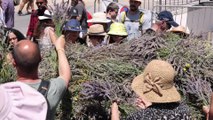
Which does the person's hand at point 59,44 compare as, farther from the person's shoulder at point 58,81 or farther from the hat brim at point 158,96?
the hat brim at point 158,96

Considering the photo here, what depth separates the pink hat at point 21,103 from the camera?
2234 millimetres

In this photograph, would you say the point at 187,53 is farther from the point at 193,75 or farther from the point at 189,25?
the point at 189,25

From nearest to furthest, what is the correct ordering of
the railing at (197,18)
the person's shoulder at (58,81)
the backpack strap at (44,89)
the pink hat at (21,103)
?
the pink hat at (21,103)
the backpack strap at (44,89)
the person's shoulder at (58,81)
the railing at (197,18)

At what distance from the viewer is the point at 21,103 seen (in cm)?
228

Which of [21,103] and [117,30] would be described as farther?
[117,30]

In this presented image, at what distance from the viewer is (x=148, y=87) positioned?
8.64 ft

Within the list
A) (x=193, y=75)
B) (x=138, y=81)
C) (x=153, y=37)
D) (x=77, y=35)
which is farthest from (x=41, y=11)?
(x=138, y=81)

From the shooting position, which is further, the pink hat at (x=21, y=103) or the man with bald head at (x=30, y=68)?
the man with bald head at (x=30, y=68)

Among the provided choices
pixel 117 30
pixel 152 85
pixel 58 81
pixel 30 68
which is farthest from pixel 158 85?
pixel 117 30

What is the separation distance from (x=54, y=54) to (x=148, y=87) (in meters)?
1.07

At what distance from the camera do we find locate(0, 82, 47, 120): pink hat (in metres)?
2.23

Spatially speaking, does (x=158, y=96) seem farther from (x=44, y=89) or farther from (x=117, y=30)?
(x=117, y=30)

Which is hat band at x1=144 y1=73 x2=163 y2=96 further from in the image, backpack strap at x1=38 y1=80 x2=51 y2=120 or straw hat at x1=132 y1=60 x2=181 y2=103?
backpack strap at x1=38 y1=80 x2=51 y2=120

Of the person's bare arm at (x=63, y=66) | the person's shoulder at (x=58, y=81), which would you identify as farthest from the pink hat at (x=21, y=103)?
the person's bare arm at (x=63, y=66)
